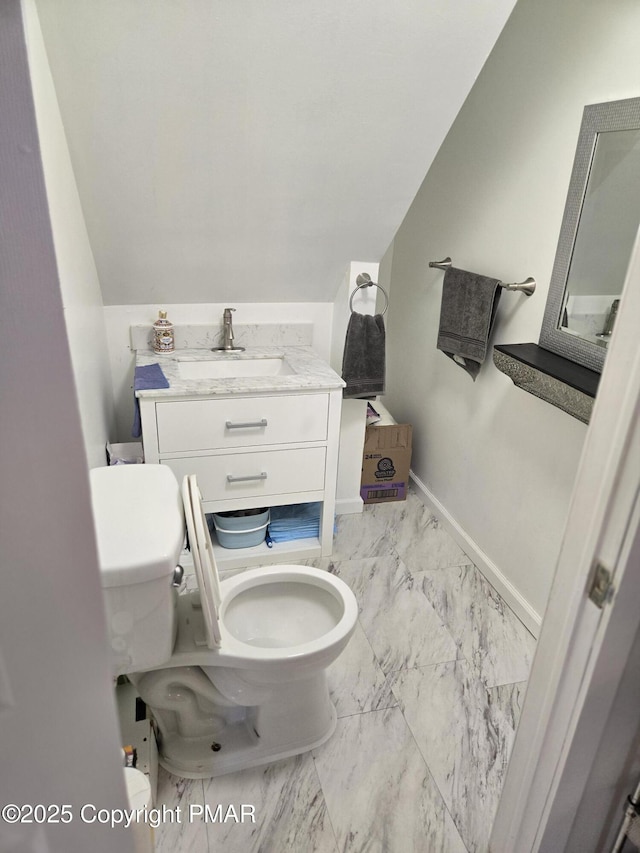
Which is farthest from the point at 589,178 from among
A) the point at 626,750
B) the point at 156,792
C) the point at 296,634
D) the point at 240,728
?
the point at 156,792

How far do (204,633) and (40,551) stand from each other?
39.1 inches

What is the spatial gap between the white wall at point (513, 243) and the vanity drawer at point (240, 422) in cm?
69

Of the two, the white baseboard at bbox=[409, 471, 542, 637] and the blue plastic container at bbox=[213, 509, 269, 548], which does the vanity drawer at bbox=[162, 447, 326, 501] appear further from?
the white baseboard at bbox=[409, 471, 542, 637]

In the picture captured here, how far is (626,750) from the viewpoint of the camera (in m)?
1.02

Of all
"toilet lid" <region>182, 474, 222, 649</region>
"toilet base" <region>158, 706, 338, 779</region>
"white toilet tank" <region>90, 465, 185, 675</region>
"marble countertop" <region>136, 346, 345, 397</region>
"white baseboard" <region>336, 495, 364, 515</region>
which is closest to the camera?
"white toilet tank" <region>90, 465, 185, 675</region>

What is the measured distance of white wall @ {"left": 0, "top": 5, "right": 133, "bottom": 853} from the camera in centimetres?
41

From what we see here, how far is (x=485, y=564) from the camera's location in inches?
90.4

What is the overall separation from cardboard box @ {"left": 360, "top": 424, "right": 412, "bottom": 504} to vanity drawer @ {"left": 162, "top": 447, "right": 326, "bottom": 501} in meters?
0.52

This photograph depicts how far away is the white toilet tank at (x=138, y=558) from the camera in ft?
3.70

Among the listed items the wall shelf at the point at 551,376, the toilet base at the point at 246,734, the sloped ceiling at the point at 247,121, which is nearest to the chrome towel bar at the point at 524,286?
the wall shelf at the point at 551,376

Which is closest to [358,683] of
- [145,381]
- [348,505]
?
[348,505]

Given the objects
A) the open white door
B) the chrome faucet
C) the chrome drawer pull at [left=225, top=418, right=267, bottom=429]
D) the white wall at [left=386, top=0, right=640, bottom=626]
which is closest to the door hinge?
the open white door

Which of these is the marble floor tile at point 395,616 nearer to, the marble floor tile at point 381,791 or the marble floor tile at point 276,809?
the marble floor tile at point 381,791

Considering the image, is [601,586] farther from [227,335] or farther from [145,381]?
[227,335]
